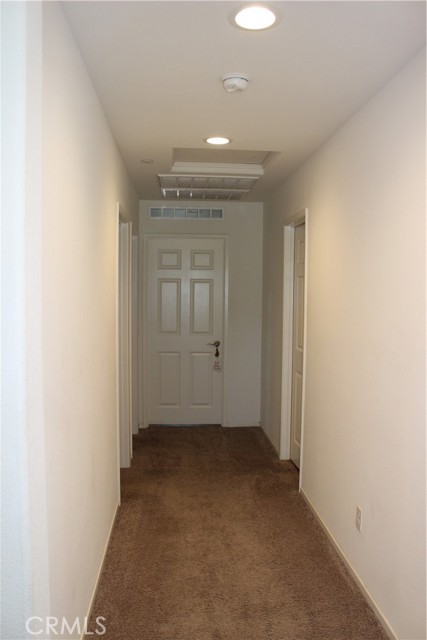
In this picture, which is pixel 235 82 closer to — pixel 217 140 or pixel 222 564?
pixel 217 140

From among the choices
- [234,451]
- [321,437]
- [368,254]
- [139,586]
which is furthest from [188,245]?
[139,586]

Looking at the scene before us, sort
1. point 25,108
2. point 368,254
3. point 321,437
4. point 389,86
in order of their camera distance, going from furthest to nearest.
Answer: point 321,437, point 368,254, point 389,86, point 25,108

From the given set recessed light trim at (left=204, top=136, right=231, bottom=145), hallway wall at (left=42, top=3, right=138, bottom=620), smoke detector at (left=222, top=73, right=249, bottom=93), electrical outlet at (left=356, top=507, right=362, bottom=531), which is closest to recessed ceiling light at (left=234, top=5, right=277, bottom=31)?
smoke detector at (left=222, top=73, right=249, bottom=93)

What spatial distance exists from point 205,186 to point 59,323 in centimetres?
311

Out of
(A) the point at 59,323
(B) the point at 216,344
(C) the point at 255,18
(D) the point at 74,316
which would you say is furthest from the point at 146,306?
(C) the point at 255,18

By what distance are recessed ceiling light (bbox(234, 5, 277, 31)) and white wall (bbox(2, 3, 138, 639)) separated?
0.58 meters

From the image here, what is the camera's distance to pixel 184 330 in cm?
548

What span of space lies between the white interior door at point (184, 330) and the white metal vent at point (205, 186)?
55cm

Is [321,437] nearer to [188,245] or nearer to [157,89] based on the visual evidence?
[157,89]

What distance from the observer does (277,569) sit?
2725mm

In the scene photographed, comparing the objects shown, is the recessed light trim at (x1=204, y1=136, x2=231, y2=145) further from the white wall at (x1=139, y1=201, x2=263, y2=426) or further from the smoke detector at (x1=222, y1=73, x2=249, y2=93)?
the white wall at (x1=139, y1=201, x2=263, y2=426)

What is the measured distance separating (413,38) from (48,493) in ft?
6.47

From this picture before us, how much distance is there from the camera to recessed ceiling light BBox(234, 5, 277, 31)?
1658 millimetres

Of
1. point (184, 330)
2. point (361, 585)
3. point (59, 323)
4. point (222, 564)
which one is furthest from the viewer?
point (184, 330)
